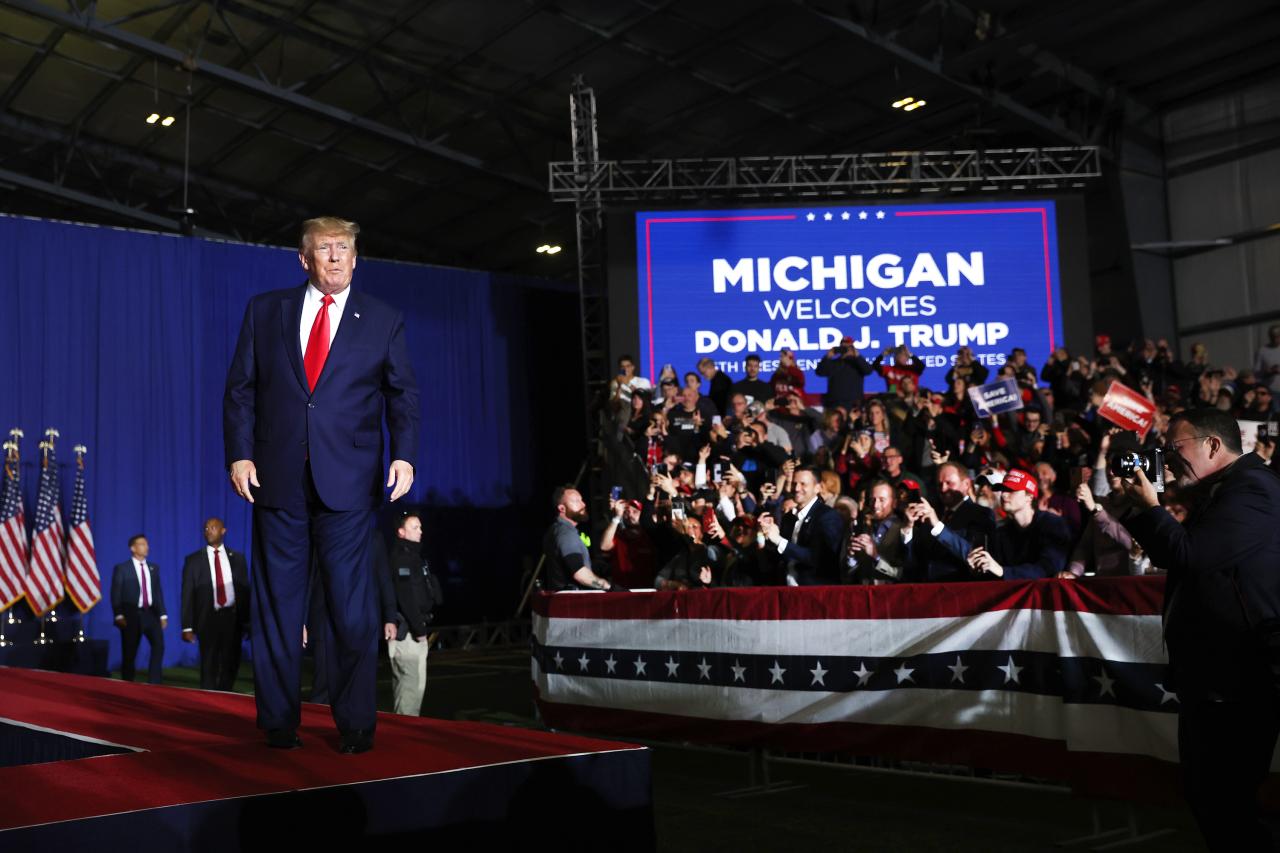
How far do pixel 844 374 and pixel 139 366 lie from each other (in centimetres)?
926

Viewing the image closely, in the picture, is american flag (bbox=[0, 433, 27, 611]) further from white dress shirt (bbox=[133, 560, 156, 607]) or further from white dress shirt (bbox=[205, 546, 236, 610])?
white dress shirt (bbox=[205, 546, 236, 610])

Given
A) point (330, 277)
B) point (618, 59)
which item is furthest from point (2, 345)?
point (330, 277)

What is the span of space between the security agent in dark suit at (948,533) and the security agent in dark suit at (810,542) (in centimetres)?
76

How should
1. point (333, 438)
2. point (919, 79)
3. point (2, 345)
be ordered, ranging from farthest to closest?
point (919, 79)
point (2, 345)
point (333, 438)

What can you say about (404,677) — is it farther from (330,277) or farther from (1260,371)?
(1260,371)

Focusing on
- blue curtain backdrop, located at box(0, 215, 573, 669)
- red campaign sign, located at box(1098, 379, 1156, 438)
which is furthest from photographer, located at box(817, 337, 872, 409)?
blue curtain backdrop, located at box(0, 215, 573, 669)

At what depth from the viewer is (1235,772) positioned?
3.00 meters

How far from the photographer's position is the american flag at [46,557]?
45.4ft

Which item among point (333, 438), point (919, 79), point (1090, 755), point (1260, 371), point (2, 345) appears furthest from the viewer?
point (919, 79)

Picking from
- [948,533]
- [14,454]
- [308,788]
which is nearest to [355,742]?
[308,788]

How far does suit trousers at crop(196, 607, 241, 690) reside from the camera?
1005cm

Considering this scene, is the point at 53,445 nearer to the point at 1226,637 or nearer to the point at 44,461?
the point at 44,461

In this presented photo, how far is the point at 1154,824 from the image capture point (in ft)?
16.1

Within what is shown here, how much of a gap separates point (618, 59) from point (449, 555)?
7436mm
